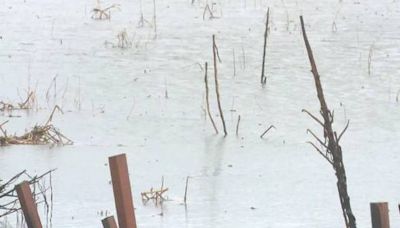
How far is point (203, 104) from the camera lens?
6453 millimetres

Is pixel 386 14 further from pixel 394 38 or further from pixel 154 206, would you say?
pixel 154 206

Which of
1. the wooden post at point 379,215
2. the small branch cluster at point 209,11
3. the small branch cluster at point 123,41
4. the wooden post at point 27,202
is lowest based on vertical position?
the wooden post at point 379,215

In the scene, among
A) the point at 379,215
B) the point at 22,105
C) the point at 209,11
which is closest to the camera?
the point at 379,215

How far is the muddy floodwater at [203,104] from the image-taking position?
172 inches

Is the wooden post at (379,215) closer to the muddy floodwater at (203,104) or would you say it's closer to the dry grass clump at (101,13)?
the muddy floodwater at (203,104)

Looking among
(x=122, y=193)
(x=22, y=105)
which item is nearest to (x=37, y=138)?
(x=22, y=105)

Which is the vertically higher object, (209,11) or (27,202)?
(209,11)

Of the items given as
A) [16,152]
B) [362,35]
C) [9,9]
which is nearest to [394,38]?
[362,35]

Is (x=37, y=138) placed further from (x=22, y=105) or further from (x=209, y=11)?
(x=209, y=11)

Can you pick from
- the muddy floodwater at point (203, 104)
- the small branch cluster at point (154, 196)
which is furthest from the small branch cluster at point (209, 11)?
the small branch cluster at point (154, 196)

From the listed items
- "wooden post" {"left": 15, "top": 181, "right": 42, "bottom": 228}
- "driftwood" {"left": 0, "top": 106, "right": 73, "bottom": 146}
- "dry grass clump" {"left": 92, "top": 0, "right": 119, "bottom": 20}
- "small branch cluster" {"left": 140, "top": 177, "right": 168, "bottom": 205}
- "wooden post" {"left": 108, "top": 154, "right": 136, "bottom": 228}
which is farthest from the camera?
"dry grass clump" {"left": 92, "top": 0, "right": 119, "bottom": 20}

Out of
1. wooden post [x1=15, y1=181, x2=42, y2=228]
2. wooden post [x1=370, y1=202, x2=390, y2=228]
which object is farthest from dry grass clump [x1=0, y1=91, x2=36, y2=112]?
wooden post [x1=370, y1=202, x2=390, y2=228]

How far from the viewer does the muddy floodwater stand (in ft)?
14.3

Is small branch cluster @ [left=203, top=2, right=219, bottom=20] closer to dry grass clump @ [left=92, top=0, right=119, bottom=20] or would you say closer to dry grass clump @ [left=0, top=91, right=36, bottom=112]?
Result: dry grass clump @ [left=92, top=0, right=119, bottom=20]
